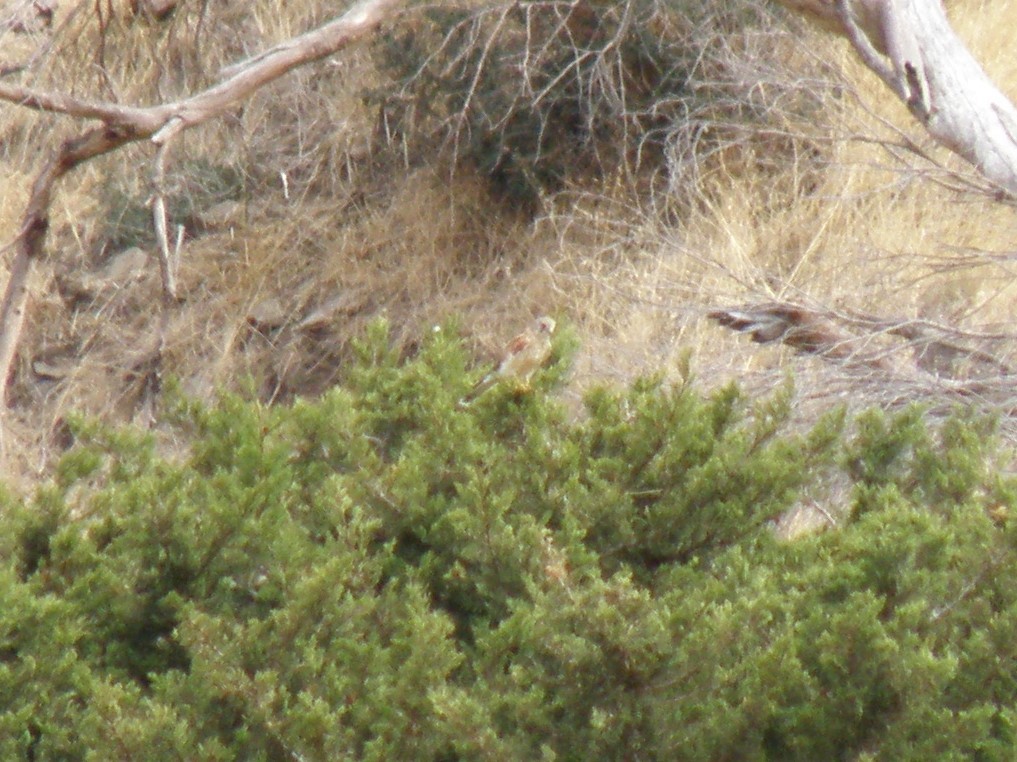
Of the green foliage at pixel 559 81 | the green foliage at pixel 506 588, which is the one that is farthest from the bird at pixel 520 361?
the green foliage at pixel 559 81

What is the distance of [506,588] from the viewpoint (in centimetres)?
305

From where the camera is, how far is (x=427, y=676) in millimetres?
2646

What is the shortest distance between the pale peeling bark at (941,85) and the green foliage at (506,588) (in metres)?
1.70

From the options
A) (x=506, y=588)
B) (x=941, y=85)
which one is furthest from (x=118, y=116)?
(x=941, y=85)

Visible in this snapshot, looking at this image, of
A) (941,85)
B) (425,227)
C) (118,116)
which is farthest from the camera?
(425,227)

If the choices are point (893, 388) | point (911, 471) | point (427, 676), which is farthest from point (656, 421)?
point (893, 388)

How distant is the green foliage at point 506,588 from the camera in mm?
2635

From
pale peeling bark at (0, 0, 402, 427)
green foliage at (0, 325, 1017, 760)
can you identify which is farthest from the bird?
pale peeling bark at (0, 0, 402, 427)

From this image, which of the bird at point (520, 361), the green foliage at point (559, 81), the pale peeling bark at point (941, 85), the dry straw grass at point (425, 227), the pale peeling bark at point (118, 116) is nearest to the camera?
the bird at point (520, 361)

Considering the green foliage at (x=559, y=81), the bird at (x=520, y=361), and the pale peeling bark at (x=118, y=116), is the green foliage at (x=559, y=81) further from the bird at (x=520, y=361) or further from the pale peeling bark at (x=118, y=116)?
the bird at (x=520, y=361)

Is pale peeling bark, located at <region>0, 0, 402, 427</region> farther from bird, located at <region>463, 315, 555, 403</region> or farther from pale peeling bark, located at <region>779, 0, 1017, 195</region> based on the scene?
pale peeling bark, located at <region>779, 0, 1017, 195</region>

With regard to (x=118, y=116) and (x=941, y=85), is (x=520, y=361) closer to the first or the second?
(x=118, y=116)

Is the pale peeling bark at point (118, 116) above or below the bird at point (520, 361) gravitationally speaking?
above

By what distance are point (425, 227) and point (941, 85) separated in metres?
4.71
